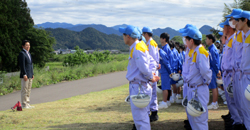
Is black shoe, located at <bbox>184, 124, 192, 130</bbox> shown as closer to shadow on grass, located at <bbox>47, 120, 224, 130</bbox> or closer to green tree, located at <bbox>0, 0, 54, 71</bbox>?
shadow on grass, located at <bbox>47, 120, 224, 130</bbox>

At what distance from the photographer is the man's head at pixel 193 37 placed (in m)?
4.86

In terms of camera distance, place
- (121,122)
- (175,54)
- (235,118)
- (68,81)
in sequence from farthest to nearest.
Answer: (68,81) → (175,54) → (121,122) → (235,118)

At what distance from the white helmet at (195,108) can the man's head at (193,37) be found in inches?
43.2

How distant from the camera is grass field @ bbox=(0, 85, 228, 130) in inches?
243

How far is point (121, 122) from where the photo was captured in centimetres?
652

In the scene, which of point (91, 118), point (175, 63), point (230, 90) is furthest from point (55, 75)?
point (230, 90)

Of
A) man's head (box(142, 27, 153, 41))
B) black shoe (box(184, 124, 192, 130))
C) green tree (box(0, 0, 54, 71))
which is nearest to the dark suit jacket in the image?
man's head (box(142, 27, 153, 41))

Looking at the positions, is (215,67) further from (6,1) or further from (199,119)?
(6,1)

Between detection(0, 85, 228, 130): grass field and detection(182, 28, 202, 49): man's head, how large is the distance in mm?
2049

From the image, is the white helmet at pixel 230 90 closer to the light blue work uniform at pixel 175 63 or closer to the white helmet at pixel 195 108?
the white helmet at pixel 195 108

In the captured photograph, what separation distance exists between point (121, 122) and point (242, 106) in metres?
2.91

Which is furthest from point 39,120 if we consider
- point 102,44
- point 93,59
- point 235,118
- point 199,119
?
point 102,44

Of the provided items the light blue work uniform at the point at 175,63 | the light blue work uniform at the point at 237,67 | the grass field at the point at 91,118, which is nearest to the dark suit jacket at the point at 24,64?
the grass field at the point at 91,118

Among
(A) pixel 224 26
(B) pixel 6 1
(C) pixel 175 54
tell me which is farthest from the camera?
(B) pixel 6 1
